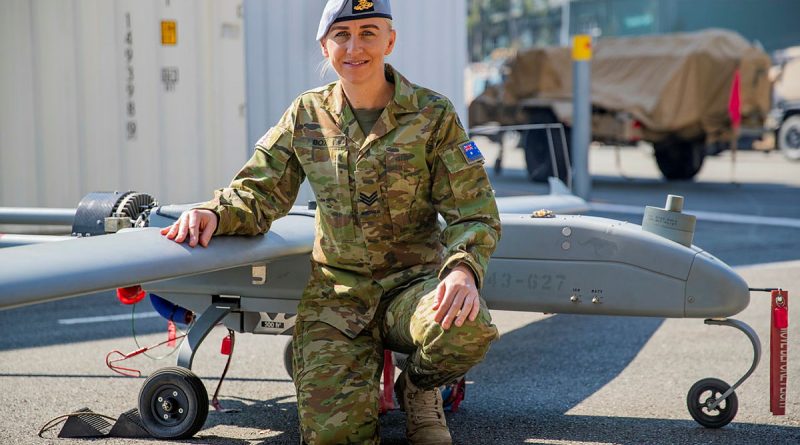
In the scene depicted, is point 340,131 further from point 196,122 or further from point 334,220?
point 196,122

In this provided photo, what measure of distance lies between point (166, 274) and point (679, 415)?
2224 mm

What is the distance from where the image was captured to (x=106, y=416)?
4.30 metres

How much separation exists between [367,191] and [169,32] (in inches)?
203

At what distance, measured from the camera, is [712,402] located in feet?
13.9

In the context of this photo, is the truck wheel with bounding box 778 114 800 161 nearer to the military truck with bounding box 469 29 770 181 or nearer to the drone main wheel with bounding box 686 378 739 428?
the military truck with bounding box 469 29 770 181

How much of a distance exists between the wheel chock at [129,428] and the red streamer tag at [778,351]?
8.01 ft

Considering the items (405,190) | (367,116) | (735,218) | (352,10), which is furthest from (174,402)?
(735,218)

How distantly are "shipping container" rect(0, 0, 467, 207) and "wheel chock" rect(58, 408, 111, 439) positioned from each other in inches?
172

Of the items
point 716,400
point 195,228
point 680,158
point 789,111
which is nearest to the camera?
point 195,228

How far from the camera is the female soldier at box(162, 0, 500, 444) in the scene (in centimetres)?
372

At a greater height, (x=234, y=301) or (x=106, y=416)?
(x=234, y=301)

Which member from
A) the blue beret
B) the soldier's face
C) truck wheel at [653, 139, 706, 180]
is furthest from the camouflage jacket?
truck wheel at [653, 139, 706, 180]

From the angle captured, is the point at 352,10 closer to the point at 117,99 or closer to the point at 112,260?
the point at 112,260

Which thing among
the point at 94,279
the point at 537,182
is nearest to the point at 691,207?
the point at 537,182
